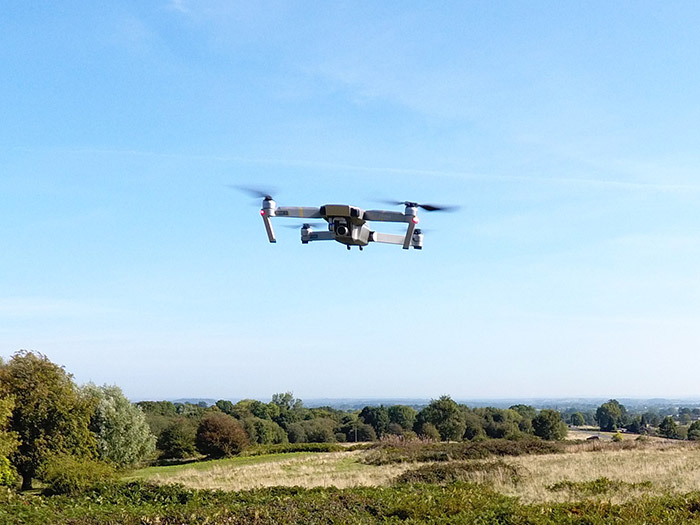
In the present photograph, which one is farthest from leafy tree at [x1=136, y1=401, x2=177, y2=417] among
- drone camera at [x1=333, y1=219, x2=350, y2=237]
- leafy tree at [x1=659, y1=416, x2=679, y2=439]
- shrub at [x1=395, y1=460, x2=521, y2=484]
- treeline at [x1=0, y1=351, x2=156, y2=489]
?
drone camera at [x1=333, y1=219, x2=350, y2=237]

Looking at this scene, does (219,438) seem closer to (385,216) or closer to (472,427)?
(472,427)

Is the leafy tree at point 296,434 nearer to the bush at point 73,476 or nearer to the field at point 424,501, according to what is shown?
the field at point 424,501

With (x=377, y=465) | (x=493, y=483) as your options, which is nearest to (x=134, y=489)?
(x=493, y=483)

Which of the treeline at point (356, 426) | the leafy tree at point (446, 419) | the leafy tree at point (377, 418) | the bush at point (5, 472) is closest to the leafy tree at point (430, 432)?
the treeline at point (356, 426)

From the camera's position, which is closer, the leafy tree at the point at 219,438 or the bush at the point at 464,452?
the bush at the point at 464,452

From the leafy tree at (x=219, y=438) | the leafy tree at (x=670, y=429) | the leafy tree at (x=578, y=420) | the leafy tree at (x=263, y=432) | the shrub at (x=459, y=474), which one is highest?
the shrub at (x=459, y=474)

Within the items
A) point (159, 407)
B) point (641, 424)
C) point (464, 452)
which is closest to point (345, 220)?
point (464, 452)
